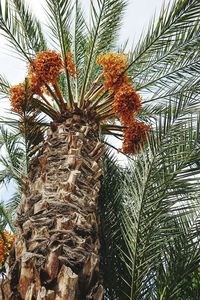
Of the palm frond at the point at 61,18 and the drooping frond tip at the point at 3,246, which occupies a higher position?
the palm frond at the point at 61,18

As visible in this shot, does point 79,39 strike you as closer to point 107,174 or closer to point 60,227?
point 107,174

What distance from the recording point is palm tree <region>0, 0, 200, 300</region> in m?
2.99

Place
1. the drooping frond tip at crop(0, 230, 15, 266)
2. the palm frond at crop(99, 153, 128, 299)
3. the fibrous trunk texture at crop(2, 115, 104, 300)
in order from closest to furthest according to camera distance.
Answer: the fibrous trunk texture at crop(2, 115, 104, 300), the palm frond at crop(99, 153, 128, 299), the drooping frond tip at crop(0, 230, 15, 266)

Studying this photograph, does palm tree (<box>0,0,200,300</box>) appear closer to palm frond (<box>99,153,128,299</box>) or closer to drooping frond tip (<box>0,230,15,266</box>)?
palm frond (<box>99,153,128,299</box>)

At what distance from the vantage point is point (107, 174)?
491 cm

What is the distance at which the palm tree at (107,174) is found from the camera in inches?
118

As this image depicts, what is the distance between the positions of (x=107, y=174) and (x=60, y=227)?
1.81 m

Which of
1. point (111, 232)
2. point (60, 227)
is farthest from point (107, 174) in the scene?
point (60, 227)

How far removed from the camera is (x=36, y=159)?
4.48m

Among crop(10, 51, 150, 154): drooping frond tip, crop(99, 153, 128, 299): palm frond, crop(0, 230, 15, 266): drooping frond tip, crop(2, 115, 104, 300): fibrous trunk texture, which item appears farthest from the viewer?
crop(10, 51, 150, 154): drooping frond tip

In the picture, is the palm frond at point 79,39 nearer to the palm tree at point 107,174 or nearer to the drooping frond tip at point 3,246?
the palm tree at point 107,174

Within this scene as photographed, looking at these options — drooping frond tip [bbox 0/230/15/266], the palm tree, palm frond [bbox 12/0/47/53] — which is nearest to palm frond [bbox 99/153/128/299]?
the palm tree

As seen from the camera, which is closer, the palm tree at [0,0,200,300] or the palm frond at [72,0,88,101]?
the palm tree at [0,0,200,300]

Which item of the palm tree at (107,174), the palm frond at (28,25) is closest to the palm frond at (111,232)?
the palm tree at (107,174)
